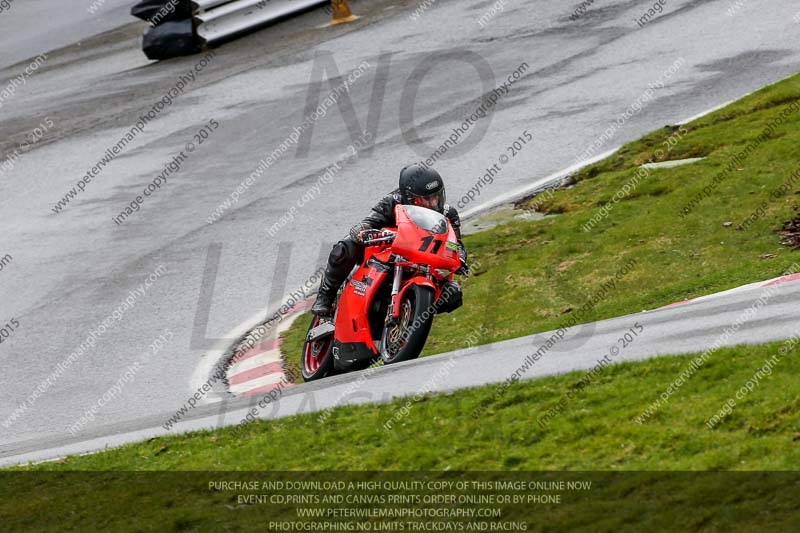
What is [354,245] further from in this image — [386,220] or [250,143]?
[250,143]

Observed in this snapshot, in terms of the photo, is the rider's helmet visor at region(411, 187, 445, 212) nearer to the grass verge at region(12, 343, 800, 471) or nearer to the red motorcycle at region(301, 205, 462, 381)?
the red motorcycle at region(301, 205, 462, 381)

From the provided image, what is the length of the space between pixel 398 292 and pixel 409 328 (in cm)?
40

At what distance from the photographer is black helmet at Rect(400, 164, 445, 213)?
419 inches

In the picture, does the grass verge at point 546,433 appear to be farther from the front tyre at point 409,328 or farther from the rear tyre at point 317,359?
the rear tyre at point 317,359

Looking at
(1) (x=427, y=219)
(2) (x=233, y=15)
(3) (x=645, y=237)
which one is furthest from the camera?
(2) (x=233, y=15)

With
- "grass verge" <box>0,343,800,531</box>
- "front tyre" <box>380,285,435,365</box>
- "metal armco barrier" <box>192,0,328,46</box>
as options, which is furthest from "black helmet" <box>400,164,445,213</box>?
"metal armco barrier" <box>192,0,328,46</box>

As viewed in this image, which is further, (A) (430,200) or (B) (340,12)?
(B) (340,12)

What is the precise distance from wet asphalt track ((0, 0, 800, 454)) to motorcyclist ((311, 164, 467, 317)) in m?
1.89

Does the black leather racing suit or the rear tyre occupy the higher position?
the black leather racing suit

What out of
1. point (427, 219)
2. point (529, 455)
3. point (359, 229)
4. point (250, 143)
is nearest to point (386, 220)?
point (359, 229)

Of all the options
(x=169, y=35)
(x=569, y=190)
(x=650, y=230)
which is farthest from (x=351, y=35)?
(x=650, y=230)

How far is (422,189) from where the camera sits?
34.9 ft

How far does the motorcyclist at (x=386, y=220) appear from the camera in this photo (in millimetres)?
10656

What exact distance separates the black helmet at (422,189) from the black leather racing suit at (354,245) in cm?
12
